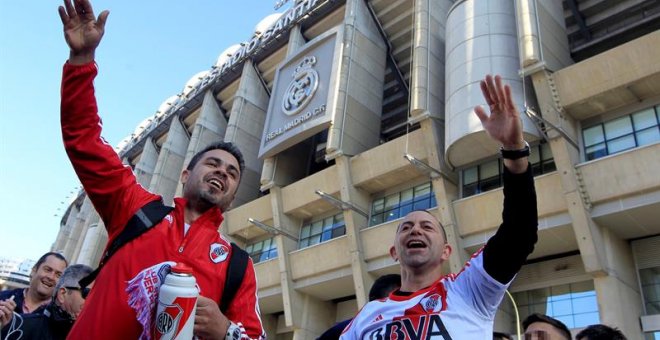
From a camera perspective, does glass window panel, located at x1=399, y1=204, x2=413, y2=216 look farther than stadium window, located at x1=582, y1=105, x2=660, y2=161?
Yes

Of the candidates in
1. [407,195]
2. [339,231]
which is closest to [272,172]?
[339,231]

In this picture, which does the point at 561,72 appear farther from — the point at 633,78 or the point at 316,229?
the point at 316,229

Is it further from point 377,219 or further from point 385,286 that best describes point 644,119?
point 385,286

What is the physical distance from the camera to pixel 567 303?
61.3 ft

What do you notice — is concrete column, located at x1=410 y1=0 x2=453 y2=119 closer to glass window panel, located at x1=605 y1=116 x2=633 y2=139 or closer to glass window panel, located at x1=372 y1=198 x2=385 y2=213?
glass window panel, located at x1=372 y1=198 x2=385 y2=213

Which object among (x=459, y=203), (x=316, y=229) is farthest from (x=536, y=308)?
(x=316, y=229)

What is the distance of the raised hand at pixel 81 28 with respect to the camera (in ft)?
8.46

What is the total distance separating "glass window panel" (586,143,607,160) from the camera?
1859 cm

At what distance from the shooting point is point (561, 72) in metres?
18.6

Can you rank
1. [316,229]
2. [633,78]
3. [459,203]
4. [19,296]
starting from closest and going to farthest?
[19,296], [633,78], [459,203], [316,229]

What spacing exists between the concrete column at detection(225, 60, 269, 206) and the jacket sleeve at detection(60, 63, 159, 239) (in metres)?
29.6

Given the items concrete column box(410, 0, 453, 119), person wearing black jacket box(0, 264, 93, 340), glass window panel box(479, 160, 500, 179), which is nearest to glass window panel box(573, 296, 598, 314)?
glass window panel box(479, 160, 500, 179)

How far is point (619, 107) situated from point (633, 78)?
1776 millimetres

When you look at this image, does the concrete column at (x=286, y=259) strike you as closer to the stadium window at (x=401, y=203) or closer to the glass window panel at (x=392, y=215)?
the stadium window at (x=401, y=203)
